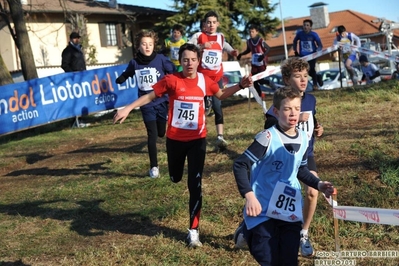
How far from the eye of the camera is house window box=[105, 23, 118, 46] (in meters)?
40.0

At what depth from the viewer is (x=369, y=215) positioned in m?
4.48

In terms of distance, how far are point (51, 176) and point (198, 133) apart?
14.1 feet

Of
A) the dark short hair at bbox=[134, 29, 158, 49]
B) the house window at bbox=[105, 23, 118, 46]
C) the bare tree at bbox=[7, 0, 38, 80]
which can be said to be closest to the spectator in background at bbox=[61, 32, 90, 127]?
the bare tree at bbox=[7, 0, 38, 80]

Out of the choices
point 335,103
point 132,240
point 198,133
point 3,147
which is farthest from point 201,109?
point 3,147

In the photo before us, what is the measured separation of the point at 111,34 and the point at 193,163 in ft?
117

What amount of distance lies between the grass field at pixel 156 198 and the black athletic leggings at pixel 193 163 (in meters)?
0.34

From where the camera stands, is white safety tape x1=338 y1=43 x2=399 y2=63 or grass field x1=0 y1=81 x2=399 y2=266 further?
white safety tape x1=338 y1=43 x2=399 y2=63

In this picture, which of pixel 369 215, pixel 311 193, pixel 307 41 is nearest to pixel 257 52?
pixel 307 41

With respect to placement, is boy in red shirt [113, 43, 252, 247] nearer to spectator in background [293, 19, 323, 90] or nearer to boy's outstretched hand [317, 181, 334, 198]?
boy's outstretched hand [317, 181, 334, 198]

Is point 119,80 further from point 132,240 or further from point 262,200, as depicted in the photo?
point 262,200

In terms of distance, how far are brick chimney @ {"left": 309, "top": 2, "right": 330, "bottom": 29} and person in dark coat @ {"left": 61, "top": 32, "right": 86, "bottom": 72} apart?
53.2m

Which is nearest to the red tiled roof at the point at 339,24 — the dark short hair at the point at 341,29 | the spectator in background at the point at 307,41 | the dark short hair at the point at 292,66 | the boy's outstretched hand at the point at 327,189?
the dark short hair at the point at 341,29

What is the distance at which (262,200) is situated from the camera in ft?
14.1

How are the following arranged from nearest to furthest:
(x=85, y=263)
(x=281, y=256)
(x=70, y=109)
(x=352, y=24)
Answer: (x=281, y=256) → (x=85, y=263) → (x=70, y=109) → (x=352, y=24)
